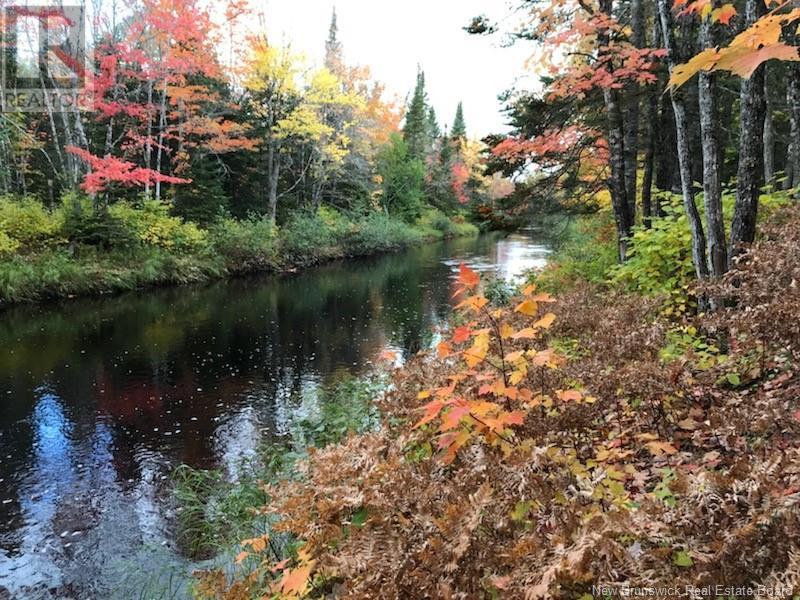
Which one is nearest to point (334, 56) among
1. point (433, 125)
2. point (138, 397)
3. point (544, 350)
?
point (433, 125)

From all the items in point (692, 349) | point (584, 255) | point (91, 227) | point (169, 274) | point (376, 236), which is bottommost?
point (692, 349)

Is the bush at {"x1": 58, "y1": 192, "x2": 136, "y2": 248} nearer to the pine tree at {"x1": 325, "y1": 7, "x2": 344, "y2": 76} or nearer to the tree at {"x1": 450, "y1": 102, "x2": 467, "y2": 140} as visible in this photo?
the pine tree at {"x1": 325, "y1": 7, "x2": 344, "y2": 76}

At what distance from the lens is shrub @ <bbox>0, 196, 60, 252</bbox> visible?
16.9 meters

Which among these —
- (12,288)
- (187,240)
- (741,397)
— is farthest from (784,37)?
(187,240)

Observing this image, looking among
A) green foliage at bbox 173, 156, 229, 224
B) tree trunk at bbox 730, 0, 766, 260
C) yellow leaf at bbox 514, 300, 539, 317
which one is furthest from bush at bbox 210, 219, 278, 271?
yellow leaf at bbox 514, 300, 539, 317

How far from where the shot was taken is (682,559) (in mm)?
1757

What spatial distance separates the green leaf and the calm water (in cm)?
451

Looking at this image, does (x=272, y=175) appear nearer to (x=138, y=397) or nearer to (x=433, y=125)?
(x=138, y=397)

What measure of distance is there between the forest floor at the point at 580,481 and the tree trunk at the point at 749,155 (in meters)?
0.24

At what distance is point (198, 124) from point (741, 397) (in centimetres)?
2429

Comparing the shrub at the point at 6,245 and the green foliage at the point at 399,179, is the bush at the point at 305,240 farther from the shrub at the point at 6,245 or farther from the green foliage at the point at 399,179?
the green foliage at the point at 399,179

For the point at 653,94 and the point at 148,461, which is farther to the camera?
the point at 653,94

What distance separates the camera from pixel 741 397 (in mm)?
3256

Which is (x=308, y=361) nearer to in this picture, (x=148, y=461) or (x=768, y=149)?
(x=148, y=461)
